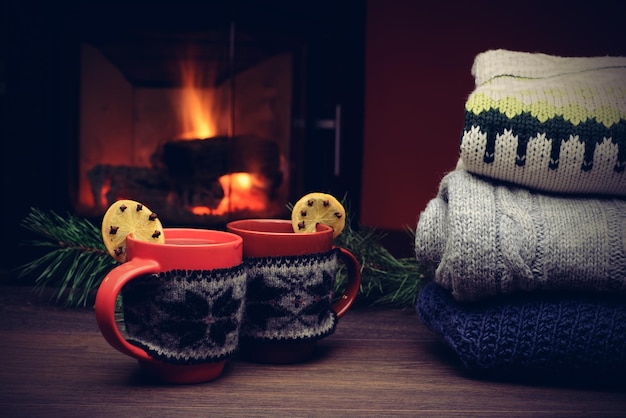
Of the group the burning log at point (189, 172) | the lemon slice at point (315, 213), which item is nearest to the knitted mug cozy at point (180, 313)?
the lemon slice at point (315, 213)

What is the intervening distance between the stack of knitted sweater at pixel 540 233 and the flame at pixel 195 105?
812 mm

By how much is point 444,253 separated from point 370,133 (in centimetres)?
92

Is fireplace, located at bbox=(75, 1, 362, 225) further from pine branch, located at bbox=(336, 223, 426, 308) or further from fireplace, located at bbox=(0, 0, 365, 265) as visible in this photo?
pine branch, located at bbox=(336, 223, 426, 308)

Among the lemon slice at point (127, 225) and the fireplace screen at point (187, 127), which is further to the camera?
the fireplace screen at point (187, 127)

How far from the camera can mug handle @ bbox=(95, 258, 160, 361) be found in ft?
1.73

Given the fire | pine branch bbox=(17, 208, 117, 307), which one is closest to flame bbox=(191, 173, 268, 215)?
the fire

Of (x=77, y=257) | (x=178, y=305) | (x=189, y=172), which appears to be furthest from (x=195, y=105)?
(x=178, y=305)

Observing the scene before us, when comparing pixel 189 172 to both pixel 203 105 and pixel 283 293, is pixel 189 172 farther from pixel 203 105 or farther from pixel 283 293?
pixel 283 293

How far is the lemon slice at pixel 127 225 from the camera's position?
605mm

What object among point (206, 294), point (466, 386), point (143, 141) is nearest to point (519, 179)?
point (466, 386)

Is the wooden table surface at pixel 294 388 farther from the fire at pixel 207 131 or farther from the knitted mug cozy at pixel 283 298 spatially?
the fire at pixel 207 131

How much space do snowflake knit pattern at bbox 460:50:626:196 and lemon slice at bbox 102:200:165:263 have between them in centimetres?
30

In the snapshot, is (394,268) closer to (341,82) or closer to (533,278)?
(533,278)

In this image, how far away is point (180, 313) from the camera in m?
0.56
